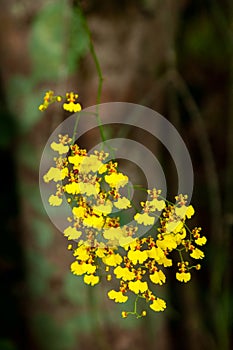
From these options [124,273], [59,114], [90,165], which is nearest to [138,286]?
[124,273]

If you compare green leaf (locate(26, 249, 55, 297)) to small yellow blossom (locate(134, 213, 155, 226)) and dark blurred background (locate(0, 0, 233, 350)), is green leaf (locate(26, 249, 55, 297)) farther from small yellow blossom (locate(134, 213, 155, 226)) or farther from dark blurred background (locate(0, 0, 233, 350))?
small yellow blossom (locate(134, 213, 155, 226))

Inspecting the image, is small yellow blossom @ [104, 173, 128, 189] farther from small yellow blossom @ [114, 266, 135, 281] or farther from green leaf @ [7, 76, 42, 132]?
green leaf @ [7, 76, 42, 132]

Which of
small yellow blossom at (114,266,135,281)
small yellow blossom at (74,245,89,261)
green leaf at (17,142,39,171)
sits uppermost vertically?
green leaf at (17,142,39,171)

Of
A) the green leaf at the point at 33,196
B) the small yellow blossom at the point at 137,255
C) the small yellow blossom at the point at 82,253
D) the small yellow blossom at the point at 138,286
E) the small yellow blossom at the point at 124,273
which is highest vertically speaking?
the green leaf at the point at 33,196

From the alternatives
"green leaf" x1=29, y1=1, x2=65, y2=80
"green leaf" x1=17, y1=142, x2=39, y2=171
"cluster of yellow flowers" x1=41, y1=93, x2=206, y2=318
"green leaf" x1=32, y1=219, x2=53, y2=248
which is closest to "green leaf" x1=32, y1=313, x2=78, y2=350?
"green leaf" x1=32, y1=219, x2=53, y2=248

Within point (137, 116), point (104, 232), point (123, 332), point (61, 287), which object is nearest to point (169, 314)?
point (123, 332)

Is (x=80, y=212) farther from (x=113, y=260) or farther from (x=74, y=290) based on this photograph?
(x=74, y=290)

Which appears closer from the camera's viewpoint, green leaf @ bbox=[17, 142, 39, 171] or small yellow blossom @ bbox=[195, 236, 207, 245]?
small yellow blossom @ bbox=[195, 236, 207, 245]

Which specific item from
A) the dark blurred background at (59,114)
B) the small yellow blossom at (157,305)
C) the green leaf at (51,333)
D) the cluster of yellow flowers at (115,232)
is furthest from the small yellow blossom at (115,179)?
the green leaf at (51,333)

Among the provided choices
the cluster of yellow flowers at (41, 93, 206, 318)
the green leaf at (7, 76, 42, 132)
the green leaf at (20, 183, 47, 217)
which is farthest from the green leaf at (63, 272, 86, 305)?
the cluster of yellow flowers at (41, 93, 206, 318)

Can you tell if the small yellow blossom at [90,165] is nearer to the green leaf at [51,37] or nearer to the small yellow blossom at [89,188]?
the small yellow blossom at [89,188]

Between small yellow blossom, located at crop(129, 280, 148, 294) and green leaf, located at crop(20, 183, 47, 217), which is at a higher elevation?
green leaf, located at crop(20, 183, 47, 217)

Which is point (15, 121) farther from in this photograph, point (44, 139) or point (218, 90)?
point (218, 90)
